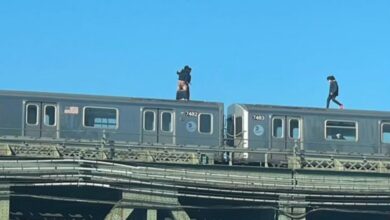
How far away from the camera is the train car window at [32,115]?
37.6 meters

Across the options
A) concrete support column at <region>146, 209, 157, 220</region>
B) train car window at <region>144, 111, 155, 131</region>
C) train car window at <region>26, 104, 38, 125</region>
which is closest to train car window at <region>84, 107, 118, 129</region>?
train car window at <region>144, 111, 155, 131</region>

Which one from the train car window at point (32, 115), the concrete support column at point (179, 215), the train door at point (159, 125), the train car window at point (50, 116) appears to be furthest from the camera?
the train door at point (159, 125)

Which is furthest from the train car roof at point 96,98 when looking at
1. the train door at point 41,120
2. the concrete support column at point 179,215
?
the concrete support column at point 179,215

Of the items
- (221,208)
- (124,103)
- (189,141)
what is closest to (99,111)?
(124,103)

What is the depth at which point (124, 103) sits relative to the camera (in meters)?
39.0

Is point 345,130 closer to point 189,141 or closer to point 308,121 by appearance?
point 308,121

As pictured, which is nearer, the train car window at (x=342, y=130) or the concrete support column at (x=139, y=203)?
the concrete support column at (x=139, y=203)

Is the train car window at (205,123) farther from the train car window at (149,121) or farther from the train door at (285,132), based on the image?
the train door at (285,132)

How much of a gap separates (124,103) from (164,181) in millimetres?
5208

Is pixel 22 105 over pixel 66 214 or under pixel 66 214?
over

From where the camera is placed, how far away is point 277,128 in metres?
40.2

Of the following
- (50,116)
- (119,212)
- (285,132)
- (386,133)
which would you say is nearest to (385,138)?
(386,133)

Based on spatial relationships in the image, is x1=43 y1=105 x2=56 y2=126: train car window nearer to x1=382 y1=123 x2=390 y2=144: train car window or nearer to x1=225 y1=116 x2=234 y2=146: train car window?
x1=225 y1=116 x2=234 y2=146: train car window

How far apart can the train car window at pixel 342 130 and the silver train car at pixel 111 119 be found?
4.95 meters
